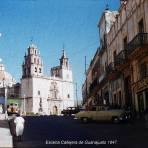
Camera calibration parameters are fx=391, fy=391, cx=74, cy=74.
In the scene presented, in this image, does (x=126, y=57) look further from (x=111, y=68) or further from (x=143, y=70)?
(x=111, y=68)

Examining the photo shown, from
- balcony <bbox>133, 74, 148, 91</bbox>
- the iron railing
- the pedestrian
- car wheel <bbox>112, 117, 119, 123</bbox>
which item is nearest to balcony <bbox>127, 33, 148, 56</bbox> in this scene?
the iron railing

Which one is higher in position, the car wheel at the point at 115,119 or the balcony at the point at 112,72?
the balcony at the point at 112,72

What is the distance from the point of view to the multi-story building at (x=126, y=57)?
612 inches

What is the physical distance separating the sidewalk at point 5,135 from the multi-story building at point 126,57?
6.04 m

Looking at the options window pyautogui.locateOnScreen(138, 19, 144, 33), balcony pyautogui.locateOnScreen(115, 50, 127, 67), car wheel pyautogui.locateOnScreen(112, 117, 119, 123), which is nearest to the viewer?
car wheel pyautogui.locateOnScreen(112, 117, 119, 123)

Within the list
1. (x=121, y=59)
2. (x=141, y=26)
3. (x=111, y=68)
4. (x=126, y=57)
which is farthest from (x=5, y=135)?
(x=111, y=68)

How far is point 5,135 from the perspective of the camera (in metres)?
7.74

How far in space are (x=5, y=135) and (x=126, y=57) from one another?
10045 mm

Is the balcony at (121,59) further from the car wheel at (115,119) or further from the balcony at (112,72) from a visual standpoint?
the car wheel at (115,119)

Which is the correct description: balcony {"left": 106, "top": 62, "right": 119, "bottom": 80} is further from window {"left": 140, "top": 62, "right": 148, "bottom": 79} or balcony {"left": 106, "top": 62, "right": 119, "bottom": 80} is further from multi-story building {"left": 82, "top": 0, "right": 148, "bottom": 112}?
window {"left": 140, "top": 62, "right": 148, "bottom": 79}

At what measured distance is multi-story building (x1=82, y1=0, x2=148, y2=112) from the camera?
51.0 feet

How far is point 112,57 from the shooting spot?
21062 mm

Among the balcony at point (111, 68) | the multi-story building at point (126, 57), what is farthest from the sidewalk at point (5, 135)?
the balcony at point (111, 68)

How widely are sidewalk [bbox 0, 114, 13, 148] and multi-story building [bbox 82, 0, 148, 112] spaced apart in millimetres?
6044
